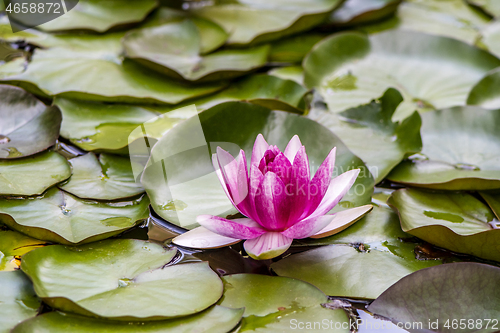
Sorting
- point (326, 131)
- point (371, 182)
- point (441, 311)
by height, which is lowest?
point (441, 311)

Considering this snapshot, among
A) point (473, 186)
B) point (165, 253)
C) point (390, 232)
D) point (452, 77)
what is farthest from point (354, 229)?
point (452, 77)

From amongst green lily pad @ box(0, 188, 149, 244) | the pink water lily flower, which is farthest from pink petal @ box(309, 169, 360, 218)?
green lily pad @ box(0, 188, 149, 244)

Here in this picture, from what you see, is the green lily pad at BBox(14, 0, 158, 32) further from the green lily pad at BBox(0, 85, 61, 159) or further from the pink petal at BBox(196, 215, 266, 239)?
the pink petal at BBox(196, 215, 266, 239)

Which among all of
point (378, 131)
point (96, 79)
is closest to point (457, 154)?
point (378, 131)

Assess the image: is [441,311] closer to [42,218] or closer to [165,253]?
[165,253]

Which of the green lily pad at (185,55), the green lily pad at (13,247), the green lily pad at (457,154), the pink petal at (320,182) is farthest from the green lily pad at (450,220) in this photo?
the green lily pad at (13,247)
